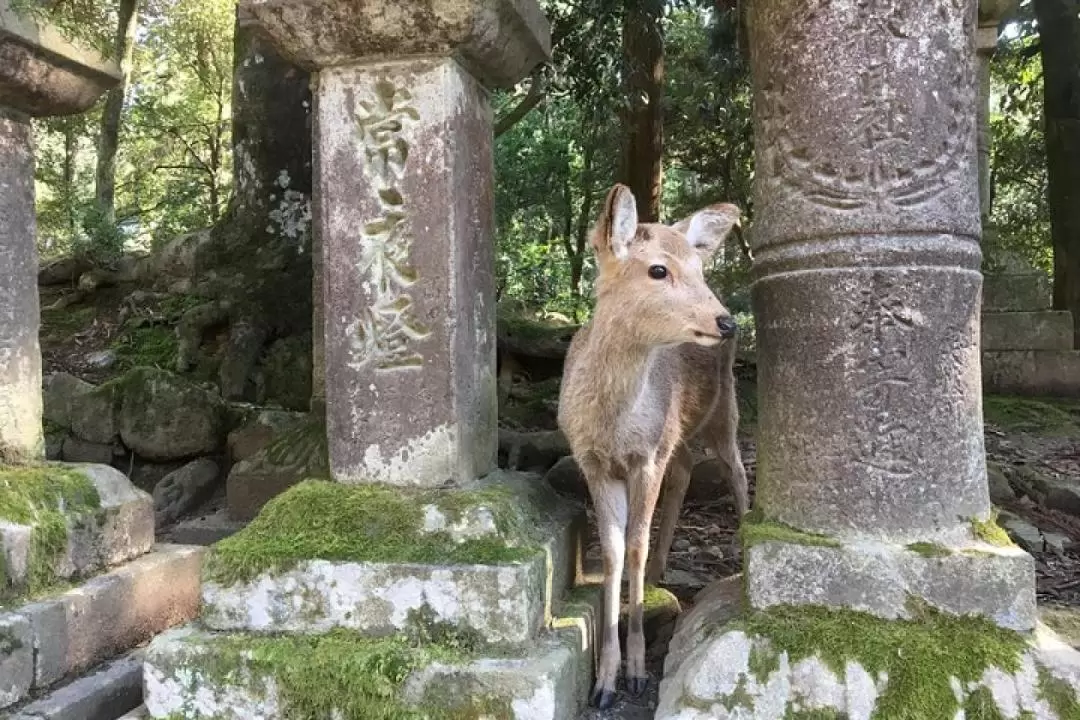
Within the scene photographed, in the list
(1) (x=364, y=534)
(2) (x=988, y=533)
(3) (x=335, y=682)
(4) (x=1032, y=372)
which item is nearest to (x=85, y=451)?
(1) (x=364, y=534)

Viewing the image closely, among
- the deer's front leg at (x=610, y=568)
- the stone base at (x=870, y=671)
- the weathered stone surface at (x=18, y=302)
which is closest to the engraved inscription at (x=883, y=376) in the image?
→ the stone base at (x=870, y=671)

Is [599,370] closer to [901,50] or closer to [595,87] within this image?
[901,50]

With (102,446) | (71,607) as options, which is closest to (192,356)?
(102,446)

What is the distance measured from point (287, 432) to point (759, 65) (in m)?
4.30

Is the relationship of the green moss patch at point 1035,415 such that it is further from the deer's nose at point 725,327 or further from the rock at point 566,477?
the deer's nose at point 725,327

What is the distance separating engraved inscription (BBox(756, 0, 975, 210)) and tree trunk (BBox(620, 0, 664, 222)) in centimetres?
403

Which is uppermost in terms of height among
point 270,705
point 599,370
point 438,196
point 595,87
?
point 595,87

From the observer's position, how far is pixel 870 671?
7.77 ft

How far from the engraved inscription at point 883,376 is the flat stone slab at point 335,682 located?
3.69ft

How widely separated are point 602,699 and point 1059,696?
4.31 ft

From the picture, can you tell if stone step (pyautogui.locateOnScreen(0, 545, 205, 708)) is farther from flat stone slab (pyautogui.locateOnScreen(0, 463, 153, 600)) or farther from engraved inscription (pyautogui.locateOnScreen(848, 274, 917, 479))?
engraved inscription (pyautogui.locateOnScreen(848, 274, 917, 479))

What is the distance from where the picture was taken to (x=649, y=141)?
8.15 meters

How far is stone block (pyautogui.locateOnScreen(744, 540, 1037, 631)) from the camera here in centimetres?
241

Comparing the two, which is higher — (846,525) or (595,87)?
(595,87)
